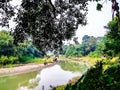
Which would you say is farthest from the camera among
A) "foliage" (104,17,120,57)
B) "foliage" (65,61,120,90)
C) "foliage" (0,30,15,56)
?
"foliage" (0,30,15,56)

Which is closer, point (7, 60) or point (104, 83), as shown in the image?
point (104, 83)

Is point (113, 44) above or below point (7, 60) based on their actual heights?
above

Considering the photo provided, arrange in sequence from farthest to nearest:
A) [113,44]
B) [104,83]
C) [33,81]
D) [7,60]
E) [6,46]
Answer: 1. [6,46]
2. [7,60]
3. [33,81]
4. [113,44]
5. [104,83]

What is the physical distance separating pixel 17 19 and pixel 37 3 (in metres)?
0.69

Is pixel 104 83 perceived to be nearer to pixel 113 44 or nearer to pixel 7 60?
pixel 113 44

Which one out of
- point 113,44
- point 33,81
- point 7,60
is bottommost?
point 33,81

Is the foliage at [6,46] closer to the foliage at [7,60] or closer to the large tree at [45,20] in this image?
the foliage at [7,60]

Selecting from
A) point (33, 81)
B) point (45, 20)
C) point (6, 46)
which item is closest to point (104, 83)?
point (45, 20)

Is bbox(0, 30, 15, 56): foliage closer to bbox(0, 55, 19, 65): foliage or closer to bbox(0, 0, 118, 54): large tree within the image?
bbox(0, 55, 19, 65): foliage

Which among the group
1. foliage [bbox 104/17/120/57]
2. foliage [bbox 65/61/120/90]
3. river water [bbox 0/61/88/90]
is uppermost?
foliage [bbox 104/17/120/57]

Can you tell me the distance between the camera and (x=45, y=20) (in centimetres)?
751

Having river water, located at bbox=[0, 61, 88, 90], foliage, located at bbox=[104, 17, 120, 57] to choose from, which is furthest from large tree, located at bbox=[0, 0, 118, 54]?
river water, located at bbox=[0, 61, 88, 90]

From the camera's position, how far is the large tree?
6965 millimetres

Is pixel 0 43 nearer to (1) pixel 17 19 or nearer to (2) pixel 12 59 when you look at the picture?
(2) pixel 12 59
